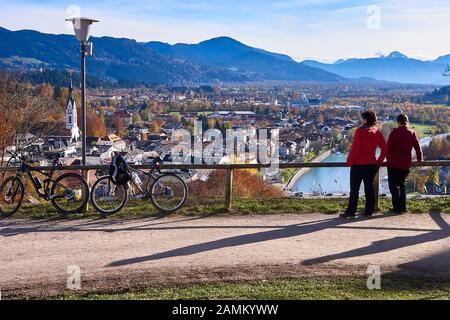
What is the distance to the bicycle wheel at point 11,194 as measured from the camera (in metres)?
9.38

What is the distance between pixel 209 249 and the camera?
7223mm

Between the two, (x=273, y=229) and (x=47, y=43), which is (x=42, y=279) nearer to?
(x=273, y=229)

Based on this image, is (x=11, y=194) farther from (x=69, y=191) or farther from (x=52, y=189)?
(x=69, y=191)

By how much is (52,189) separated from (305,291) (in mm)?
5220

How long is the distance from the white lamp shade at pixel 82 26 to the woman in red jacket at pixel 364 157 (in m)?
4.90

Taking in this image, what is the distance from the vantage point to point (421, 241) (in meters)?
7.60

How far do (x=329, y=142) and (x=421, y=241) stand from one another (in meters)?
34.7

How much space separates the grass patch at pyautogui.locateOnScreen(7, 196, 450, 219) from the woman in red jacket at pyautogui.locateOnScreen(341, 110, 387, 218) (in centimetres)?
61

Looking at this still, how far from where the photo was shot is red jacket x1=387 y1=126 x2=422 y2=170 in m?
9.12

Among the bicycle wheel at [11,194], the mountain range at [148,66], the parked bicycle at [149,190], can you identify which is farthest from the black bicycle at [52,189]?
the mountain range at [148,66]

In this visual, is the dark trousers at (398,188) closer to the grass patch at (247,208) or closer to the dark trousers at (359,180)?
the grass patch at (247,208)

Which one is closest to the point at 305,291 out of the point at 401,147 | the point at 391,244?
the point at 391,244

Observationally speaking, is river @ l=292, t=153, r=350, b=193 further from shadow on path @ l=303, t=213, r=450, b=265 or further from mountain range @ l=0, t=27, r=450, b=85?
mountain range @ l=0, t=27, r=450, b=85
